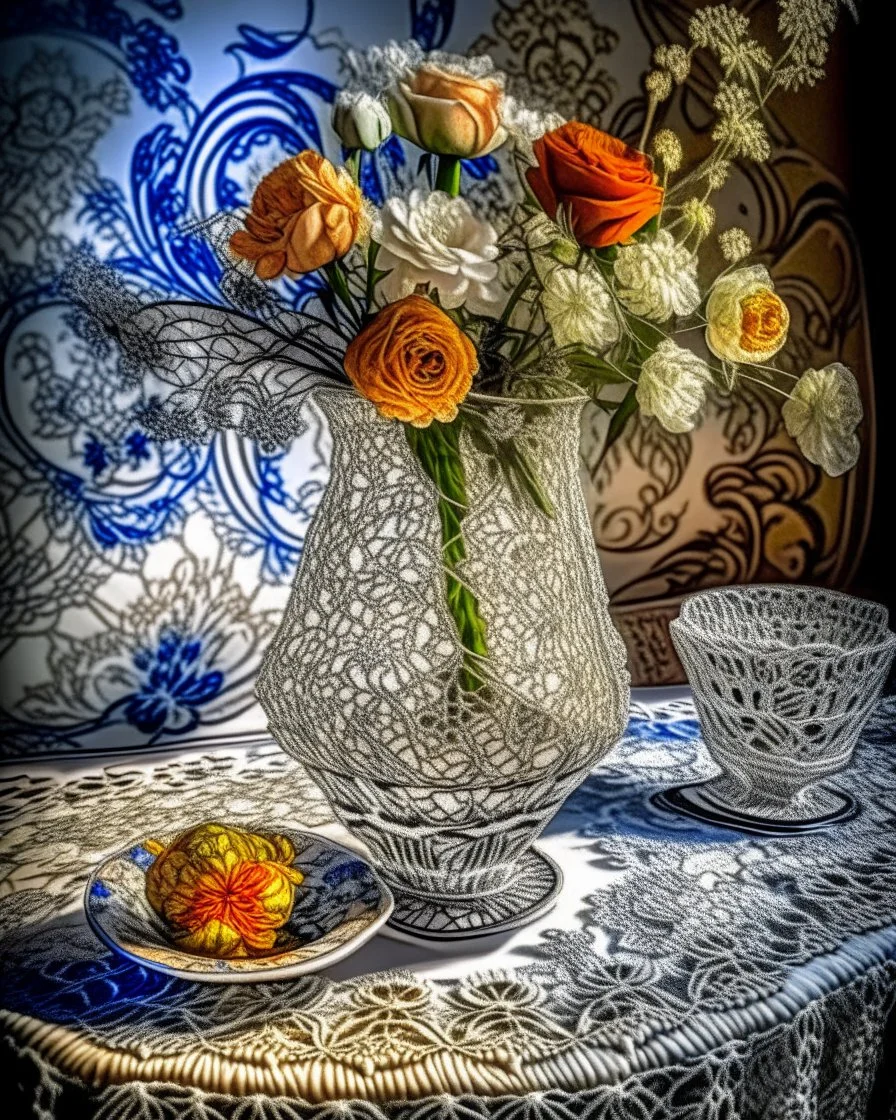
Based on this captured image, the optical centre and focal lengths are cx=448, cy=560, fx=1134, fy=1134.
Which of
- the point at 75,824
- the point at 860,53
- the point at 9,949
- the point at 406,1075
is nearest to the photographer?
the point at 406,1075

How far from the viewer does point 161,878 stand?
0.64 meters

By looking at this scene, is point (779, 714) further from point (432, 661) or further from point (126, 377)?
point (126, 377)

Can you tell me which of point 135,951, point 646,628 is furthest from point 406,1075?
point 646,628

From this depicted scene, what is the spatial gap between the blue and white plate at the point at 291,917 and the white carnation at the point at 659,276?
37 cm

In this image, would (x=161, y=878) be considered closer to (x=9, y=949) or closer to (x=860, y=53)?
(x=9, y=949)

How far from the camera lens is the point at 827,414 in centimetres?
67

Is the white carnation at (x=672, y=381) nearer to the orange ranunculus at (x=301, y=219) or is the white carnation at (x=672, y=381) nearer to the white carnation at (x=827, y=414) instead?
the white carnation at (x=827, y=414)

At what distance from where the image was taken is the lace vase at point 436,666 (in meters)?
0.66

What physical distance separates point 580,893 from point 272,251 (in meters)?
0.44

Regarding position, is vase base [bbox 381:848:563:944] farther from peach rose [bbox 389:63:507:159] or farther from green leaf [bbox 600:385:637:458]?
peach rose [bbox 389:63:507:159]

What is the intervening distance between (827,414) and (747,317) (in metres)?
0.08

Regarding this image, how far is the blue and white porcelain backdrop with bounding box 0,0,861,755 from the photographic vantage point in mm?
939

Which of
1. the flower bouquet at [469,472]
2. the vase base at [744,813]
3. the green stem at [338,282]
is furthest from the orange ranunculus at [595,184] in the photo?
the vase base at [744,813]

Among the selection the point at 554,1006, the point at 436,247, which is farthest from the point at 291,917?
the point at 436,247
